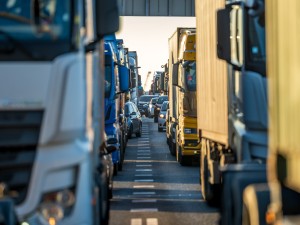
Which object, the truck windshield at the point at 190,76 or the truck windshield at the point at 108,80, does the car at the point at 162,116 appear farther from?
the truck windshield at the point at 108,80

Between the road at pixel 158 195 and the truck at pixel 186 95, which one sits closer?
the road at pixel 158 195

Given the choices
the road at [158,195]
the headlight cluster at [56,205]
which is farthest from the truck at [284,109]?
the road at [158,195]

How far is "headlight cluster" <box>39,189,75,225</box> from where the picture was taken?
7297 mm

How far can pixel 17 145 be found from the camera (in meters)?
7.44

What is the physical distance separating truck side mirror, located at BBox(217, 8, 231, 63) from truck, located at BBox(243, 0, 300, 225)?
11.5 feet

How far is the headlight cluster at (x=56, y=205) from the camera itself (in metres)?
7.30

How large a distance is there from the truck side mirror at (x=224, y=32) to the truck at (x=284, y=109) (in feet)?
11.5

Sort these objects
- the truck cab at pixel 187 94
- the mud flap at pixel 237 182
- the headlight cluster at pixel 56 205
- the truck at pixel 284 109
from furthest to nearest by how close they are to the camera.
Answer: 1. the truck cab at pixel 187 94
2. the mud flap at pixel 237 182
3. the headlight cluster at pixel 56 205
4. the truck at pixel 284 109

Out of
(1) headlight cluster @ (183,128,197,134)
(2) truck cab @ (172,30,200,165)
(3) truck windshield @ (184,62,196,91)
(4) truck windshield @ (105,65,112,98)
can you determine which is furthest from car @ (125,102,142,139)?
(4) truck windshield @ (105,65,112,98)

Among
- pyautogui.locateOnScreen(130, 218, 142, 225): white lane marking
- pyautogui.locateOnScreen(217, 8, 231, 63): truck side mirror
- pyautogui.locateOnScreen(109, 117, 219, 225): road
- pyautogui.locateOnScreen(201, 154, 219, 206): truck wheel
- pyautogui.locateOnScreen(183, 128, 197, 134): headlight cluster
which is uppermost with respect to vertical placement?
pyautogui.locateOnScreen(217, 8, 231, 63): truck side mirror

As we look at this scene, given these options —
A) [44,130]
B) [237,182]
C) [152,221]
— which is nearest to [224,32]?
[237,182]

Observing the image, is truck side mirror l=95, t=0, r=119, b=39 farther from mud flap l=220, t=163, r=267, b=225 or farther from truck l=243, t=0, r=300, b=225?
mud flap l=220, t=163, r=267, b=225

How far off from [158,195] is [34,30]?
10.1 m

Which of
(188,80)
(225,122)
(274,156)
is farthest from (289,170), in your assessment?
(188,80)
